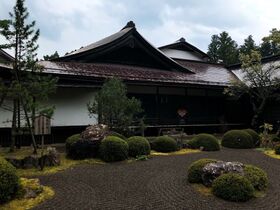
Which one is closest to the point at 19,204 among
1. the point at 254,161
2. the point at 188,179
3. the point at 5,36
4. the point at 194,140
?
the point at 188,179

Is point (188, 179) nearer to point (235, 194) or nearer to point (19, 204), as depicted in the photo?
point (235, 194)

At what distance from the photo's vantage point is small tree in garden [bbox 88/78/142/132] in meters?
13.4

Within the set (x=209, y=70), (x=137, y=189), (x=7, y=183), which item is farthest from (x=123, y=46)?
(x=7, y=183)

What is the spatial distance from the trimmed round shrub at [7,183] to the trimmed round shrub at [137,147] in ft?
17.8

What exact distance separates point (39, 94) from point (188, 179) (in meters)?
5.36

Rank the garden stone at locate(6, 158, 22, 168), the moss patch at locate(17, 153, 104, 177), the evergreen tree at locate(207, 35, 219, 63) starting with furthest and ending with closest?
the evergreen tree at locate(207, 35, 219, 63) < the garden stone at locate(6, 158, 22, 168) < the moss patch at locate(17, 153, 104, 177)

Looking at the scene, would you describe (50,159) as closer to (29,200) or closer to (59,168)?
(59,168)

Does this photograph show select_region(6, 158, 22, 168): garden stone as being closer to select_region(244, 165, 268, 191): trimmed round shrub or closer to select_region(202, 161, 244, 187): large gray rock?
select_region(202, 161, 244, 187): large gray rock

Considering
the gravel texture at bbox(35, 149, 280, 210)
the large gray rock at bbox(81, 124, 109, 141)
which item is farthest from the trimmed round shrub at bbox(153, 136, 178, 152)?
the large gray rock at bbox(81, 124, 109, 141)

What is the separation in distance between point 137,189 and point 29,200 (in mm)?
2361

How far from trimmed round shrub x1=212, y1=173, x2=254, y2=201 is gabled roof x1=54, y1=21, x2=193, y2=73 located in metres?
12.5

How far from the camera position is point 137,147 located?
1189 cm

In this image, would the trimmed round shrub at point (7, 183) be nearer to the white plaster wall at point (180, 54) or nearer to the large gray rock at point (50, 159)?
the large gray rock at point (50, 159)

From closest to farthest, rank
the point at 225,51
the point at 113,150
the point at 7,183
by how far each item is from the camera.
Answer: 1. the point at 7,183
2. the point at 113,150
3. the point at 225,51
